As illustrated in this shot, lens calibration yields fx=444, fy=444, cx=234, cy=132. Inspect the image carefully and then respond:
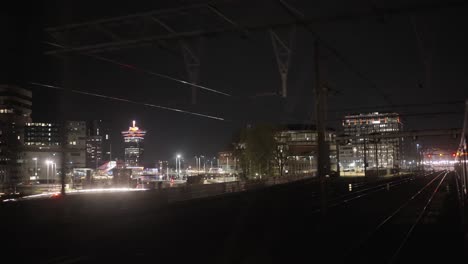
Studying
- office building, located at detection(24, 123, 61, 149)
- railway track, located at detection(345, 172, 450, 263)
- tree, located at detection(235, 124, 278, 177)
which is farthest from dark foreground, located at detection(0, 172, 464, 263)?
office building, located at detection(24, 123, 61, 149)

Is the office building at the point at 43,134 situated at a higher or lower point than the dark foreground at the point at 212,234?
higher

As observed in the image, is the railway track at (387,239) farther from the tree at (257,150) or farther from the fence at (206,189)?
the tree at (257,150)

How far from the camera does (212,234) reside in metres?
20.0

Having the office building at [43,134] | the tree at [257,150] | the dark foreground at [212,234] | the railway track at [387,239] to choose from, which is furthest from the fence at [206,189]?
the office building at [43,134]

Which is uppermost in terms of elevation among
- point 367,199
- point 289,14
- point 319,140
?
point 289,14

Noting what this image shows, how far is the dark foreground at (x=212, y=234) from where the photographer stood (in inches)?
581

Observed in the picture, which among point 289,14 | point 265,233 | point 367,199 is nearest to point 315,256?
point 265,233

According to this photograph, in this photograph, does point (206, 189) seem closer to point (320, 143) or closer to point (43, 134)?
point (320, 143)

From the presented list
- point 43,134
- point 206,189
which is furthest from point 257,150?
point 43,134

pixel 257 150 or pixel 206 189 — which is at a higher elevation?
pixel 257 150

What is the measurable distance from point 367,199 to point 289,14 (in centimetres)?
3220

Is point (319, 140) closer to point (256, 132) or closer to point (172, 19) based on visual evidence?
point (172, 19)

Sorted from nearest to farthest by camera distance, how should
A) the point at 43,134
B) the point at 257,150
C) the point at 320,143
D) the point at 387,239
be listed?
the point at 387,239 → the point at 320,143 → the point at 257,150 → the point at 43,134

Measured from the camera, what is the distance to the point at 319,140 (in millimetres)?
20594
